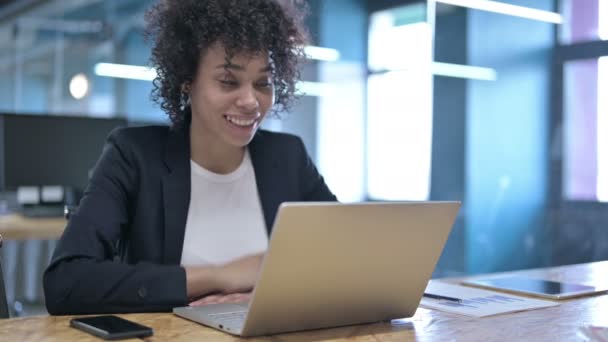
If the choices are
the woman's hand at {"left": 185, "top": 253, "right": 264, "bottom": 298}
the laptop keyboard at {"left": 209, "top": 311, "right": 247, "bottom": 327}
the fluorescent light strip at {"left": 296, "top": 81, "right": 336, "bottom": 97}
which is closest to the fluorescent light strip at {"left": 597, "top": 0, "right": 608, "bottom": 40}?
the fluorescent light strip at {"left": 296, "top": 81, "right": 336, "bottom": 97}

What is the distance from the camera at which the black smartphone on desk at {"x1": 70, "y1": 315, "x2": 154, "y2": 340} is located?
1048mm

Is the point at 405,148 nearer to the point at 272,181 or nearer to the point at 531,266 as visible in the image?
the point at 531,266

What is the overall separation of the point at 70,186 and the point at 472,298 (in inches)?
105

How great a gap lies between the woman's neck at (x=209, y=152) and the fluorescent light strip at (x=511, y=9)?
232cm

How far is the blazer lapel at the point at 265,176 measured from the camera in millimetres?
1799

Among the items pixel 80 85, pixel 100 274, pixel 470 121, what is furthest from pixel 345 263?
pixel 80 85

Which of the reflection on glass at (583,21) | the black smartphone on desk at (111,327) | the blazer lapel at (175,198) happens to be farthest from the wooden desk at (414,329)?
the reflection on glass at (583,21)

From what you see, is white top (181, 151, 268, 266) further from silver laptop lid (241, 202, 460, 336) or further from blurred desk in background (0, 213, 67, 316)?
blurred desk in background (0, 213, 67, 316)

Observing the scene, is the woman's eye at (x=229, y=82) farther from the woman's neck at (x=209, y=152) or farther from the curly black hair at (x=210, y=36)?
the woman's neck at (x=209, y=152)

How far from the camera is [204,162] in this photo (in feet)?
5.81

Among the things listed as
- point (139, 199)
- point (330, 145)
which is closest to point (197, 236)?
point (139, 199)

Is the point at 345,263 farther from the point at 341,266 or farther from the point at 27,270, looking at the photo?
the point at 27,270

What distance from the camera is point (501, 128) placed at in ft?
12.5

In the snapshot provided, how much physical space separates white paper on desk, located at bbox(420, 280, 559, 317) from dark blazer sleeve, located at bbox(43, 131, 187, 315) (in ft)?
1.62
